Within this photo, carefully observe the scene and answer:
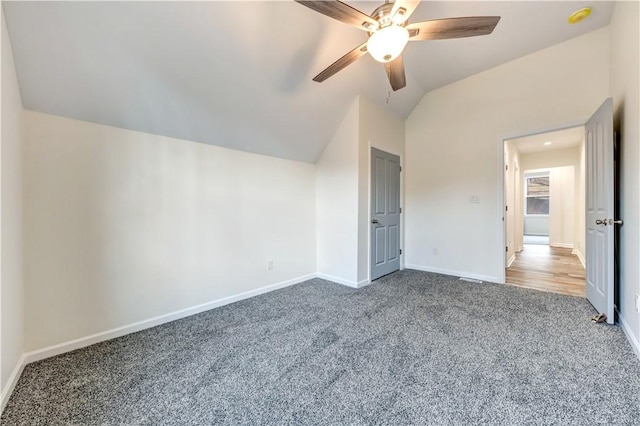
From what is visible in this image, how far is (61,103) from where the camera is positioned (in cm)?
178

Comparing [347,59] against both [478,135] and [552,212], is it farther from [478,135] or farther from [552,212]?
[552,212]

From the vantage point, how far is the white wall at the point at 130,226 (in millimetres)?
1766

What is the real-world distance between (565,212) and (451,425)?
794cm

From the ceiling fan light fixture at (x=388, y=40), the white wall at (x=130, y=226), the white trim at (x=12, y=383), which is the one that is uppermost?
the ceiling fan light fixture at (x=388, y=40)

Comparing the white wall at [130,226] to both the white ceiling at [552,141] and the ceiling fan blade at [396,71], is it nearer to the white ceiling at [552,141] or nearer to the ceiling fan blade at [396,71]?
the ceiling fan blade at [396,71]

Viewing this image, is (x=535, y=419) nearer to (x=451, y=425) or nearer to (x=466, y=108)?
(x=451, y=425)

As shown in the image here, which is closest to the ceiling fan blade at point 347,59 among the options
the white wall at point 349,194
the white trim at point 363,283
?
the white wall at point 349,194

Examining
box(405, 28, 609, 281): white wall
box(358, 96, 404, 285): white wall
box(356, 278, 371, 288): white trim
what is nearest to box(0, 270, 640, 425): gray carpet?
box(356, 278, 371, 288): white trim

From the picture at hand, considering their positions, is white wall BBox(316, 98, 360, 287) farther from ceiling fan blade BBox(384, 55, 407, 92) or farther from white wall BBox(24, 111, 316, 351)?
ceiling fan blade BBox(384, 55, 407, 92)

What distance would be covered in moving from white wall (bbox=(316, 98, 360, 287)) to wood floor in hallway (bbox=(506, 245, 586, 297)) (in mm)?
2251

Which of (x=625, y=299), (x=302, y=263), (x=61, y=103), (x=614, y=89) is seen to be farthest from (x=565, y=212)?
(x=61, y=103)

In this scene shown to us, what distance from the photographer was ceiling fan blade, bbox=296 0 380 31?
1.41 metres

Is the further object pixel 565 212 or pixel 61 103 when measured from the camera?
pixel 565 212

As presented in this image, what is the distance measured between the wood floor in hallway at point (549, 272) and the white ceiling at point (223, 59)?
9.79 feet
